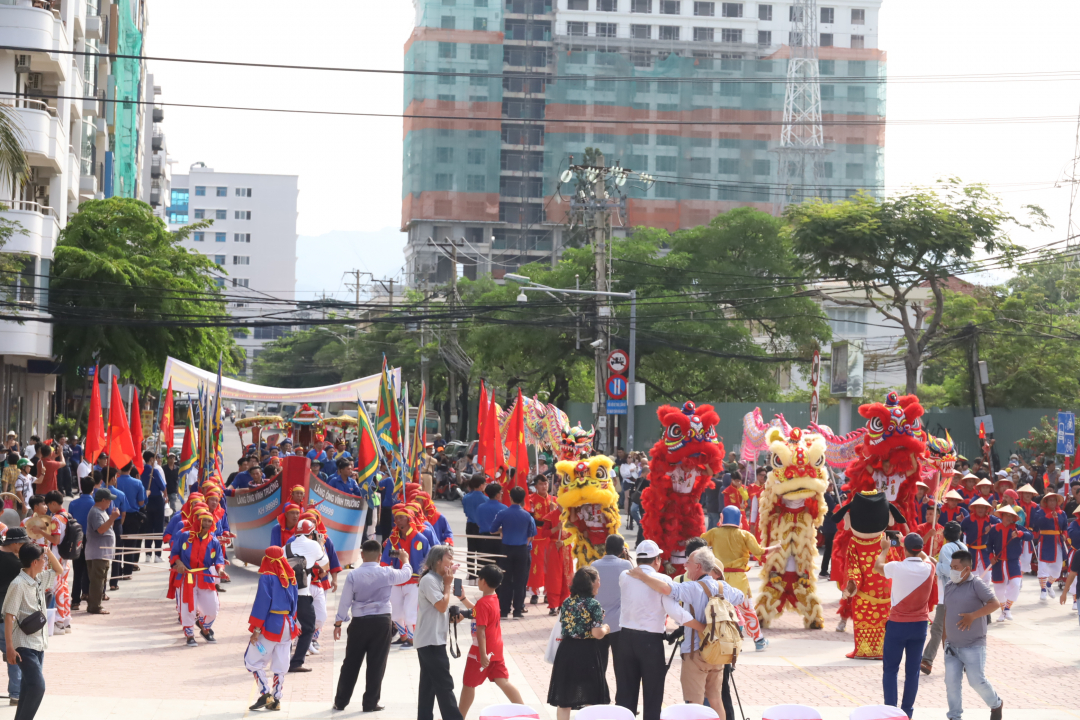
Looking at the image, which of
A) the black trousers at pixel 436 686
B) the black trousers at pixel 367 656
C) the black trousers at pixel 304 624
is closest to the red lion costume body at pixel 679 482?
the black trousers at pixel 304 624

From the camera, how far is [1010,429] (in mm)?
34719

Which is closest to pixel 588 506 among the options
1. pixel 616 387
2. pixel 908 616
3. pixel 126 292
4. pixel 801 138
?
pixel 908 616

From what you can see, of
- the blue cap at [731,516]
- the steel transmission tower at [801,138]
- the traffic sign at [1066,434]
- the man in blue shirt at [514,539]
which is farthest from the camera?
the steel transmission tower at [801,138]

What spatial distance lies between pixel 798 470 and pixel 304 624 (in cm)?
643

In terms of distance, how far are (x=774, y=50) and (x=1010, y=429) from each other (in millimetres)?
78642

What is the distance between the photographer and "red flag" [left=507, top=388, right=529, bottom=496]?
65.6ft

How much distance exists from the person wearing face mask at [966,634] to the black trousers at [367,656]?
4.70 m

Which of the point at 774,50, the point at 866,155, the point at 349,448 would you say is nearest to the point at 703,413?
the point at 349,448

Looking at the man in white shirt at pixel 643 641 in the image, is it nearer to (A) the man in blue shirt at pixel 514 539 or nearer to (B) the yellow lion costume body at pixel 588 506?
(B) the yellow lion costume body at pixel 588 506

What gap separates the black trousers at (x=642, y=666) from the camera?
9.03 metres

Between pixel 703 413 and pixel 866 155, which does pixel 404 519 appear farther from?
pixel 866 155

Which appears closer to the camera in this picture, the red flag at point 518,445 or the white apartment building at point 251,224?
the red flag at point 518,445

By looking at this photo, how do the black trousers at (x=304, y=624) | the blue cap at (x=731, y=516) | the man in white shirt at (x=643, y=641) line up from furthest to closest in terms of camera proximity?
the blue cap at (x=731, y=516), the black trousers at (x=304, y=624), the man in white shirt at (x=643, y=641)

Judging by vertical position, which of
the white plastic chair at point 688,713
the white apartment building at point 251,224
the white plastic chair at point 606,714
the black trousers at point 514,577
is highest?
the white apartment building at point 251,224
